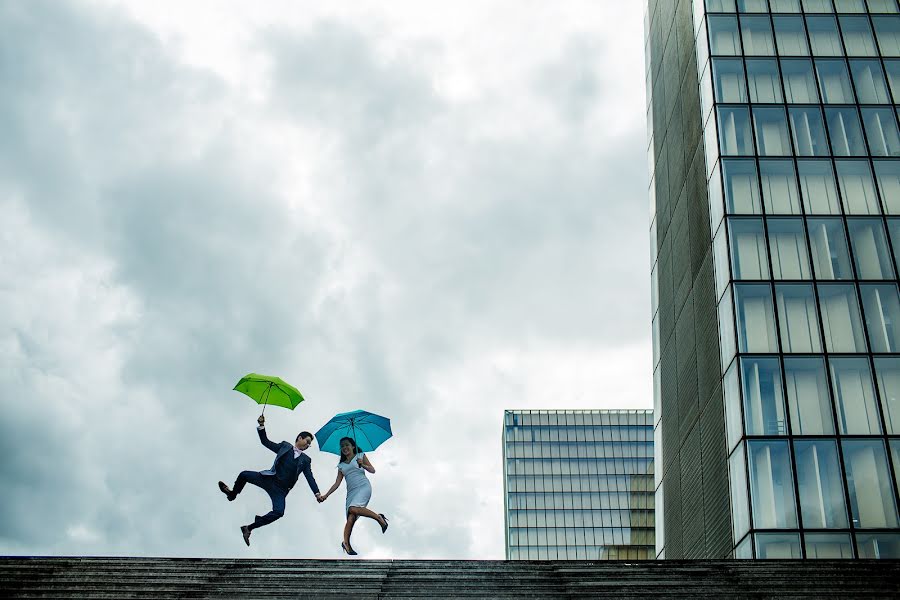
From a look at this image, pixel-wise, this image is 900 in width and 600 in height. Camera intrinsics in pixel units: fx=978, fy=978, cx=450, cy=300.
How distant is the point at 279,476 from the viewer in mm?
15594

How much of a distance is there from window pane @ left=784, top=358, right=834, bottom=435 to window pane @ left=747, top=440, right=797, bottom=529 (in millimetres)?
723

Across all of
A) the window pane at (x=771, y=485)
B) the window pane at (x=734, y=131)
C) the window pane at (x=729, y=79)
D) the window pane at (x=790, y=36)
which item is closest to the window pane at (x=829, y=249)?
the window pane at (x=734, y=131)

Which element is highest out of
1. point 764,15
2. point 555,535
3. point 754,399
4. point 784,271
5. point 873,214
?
point 555,535

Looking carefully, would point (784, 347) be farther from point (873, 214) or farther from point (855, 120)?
point (855, 120)

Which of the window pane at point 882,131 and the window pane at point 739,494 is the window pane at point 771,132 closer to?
the window pane at point 882,131

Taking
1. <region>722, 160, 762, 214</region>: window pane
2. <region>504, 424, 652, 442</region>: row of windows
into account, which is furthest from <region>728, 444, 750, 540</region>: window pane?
<region>504, 424, 652, 442</region>: row of windows

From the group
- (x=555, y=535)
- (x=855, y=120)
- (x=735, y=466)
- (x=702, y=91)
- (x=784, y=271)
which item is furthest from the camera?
(x=555, y=535)

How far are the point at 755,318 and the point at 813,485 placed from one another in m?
4.37

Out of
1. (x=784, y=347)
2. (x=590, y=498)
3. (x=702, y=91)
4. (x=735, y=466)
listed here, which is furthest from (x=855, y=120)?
→ (x=590, y=498)

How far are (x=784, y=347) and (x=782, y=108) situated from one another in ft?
25.0

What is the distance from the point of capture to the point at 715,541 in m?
23.7

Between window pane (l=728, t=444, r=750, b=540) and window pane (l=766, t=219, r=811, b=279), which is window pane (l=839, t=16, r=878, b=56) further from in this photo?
window pane (l=728, t=444, r=750, b=540)

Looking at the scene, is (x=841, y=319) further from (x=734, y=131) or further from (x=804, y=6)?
(x=804, y=6)

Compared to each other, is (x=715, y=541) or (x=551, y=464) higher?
(x=551, y=464)
